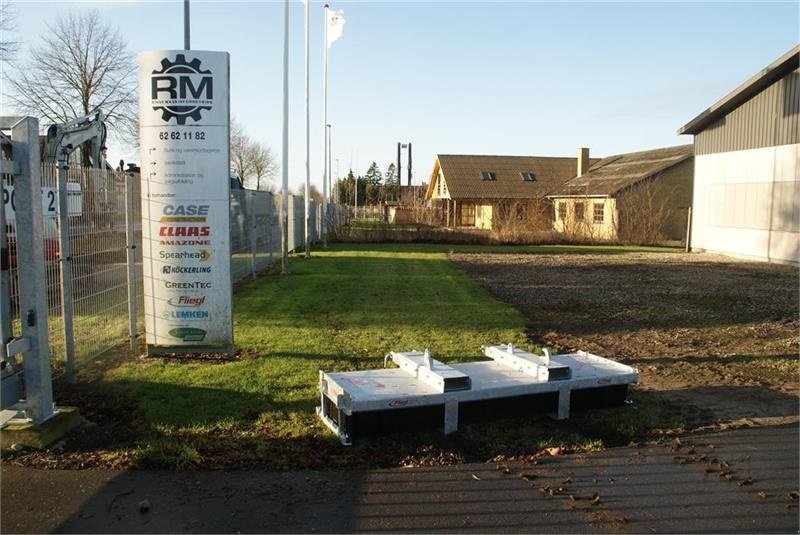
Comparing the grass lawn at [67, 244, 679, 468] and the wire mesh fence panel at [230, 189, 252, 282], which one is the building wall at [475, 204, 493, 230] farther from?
the grass lawn at [67, 244, 679, 468]

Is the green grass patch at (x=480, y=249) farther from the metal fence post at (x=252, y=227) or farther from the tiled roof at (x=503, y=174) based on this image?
the tiled roof at (x=503, y=174)

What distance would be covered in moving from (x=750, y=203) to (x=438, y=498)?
2380cm

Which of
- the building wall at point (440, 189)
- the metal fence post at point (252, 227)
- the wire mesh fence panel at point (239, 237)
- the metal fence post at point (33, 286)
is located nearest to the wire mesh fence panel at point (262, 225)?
the metal fence post at point (252, 227)

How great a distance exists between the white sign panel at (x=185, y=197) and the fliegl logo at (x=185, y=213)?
0.01 metres

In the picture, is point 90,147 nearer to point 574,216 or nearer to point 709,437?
point 709,437

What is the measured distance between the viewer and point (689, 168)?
39562 millimetres

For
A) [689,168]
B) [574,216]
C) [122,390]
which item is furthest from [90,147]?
[689,168]

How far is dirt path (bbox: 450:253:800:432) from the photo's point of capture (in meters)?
6.79

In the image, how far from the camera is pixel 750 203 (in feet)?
79.5

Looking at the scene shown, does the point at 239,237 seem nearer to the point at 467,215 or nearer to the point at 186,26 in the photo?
the point at 186,26

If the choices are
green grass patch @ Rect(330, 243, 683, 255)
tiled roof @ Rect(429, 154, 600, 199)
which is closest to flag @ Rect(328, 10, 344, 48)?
green grass patch @ Rect(330, 243, 683, 255)

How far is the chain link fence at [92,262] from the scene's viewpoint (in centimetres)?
677

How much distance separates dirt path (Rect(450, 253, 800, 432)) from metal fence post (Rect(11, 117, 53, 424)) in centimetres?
541

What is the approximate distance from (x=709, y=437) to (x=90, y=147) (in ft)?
39.3
